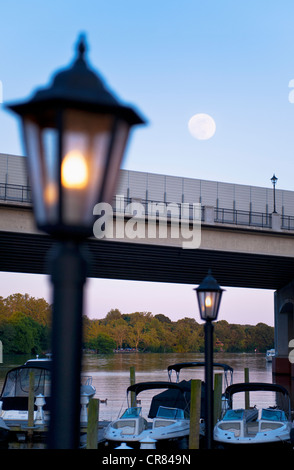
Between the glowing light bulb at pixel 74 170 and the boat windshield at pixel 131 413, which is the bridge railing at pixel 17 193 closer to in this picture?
the boat windshield at pixel 131 413

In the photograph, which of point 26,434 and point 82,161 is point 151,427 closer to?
point 26,434

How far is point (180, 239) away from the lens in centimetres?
3950

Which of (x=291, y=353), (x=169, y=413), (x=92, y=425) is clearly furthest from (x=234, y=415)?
(x=291, y=353)

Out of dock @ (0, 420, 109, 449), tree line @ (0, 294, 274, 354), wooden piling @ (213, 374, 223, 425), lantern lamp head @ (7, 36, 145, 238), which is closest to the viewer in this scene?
lantern lamp head @ (7, 36, 145, 238)

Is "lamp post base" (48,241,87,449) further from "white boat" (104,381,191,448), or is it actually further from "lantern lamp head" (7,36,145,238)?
"white boat" (104,381,191,448)

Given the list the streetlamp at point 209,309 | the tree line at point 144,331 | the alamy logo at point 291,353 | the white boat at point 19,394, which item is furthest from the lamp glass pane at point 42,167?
the tree line at point 144,331

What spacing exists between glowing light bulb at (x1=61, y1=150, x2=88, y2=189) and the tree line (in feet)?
426

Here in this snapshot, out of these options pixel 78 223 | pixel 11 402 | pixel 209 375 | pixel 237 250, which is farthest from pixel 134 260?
pixel 78 223

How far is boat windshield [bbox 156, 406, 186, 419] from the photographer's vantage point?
20.5 m

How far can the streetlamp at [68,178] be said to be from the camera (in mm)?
2916

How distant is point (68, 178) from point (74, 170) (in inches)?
2.1

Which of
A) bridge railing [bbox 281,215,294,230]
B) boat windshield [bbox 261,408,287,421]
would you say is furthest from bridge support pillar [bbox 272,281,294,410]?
boat windshield [bbox 261,408,287,421]

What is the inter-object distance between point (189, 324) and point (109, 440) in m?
139
